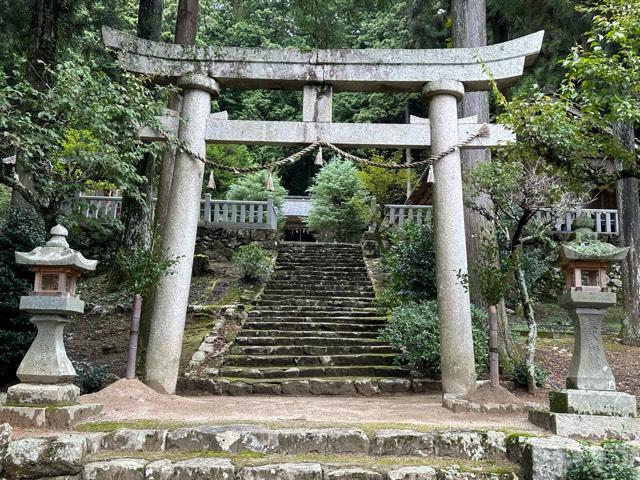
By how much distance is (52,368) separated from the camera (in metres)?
4.95

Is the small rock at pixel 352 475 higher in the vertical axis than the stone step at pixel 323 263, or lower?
lower

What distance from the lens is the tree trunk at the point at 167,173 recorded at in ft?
26.4

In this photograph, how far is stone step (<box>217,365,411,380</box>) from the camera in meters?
8.38

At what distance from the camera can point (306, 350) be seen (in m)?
9.27

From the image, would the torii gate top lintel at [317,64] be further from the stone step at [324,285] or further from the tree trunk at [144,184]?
the stone step at [324,285]

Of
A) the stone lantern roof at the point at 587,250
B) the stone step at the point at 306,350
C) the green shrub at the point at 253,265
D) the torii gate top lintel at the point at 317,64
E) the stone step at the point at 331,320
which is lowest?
the stone step at the point at 306,350

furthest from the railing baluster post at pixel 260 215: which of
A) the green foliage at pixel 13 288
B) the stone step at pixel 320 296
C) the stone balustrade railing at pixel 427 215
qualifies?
the green foliage at pixel 13 288

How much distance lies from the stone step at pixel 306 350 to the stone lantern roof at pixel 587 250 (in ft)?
15.7

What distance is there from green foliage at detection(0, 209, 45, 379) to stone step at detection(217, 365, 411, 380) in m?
2.93

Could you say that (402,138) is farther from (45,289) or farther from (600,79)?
(45,289)

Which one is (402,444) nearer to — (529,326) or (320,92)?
(529,326)

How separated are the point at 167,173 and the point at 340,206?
11654 mm

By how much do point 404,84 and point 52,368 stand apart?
18.1 feet

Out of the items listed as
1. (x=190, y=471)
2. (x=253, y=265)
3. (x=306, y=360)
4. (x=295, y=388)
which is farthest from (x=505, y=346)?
(x=253, y=265)
